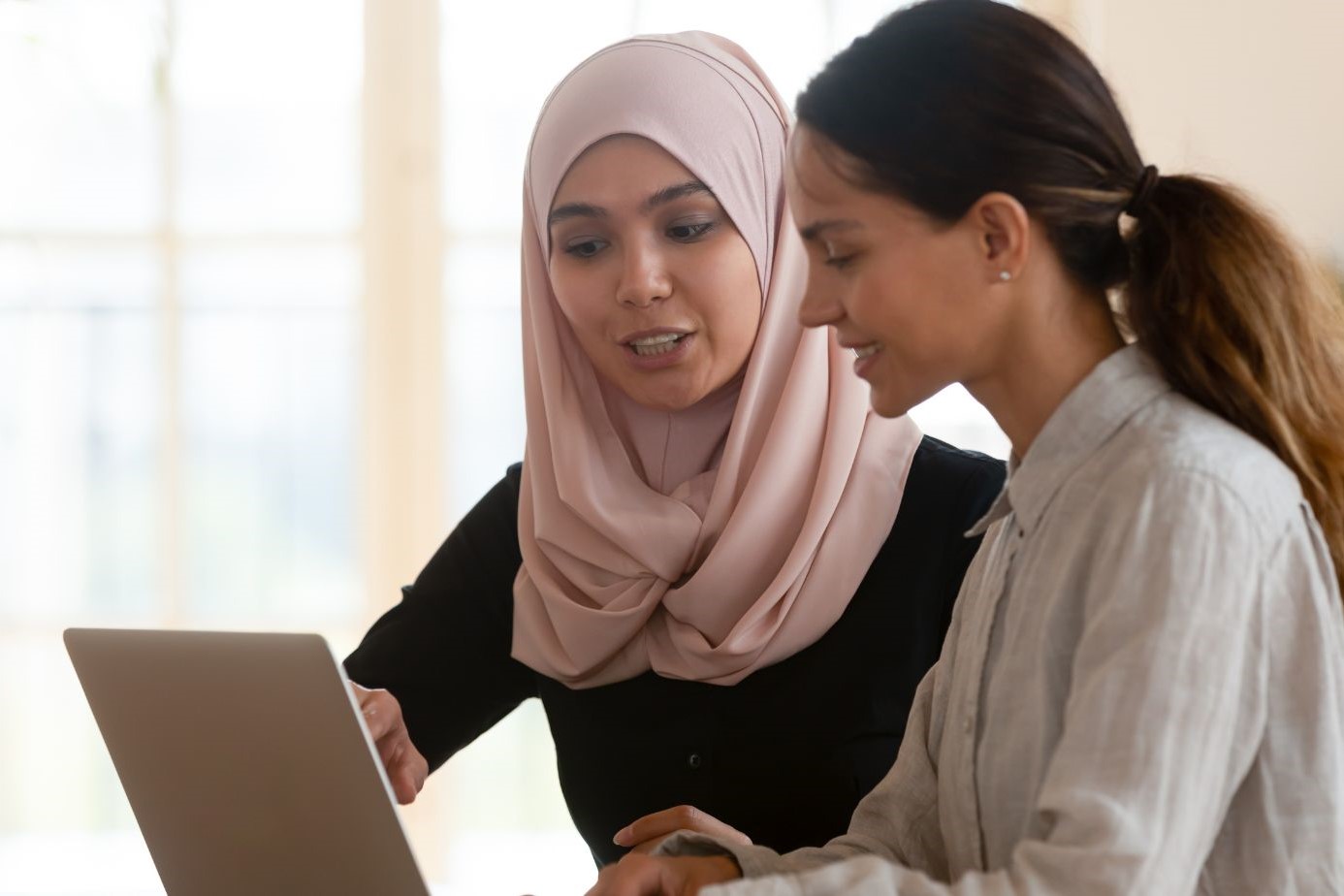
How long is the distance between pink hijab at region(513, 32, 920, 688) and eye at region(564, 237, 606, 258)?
0.08 m

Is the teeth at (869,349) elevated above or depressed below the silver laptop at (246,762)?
above

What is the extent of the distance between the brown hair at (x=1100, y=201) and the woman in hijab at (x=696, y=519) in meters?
0.53

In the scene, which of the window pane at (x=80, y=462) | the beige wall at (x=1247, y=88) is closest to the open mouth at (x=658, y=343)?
the beige wall at (x=1247, y=88)

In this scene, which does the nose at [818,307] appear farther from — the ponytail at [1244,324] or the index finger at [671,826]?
the index finger at [671,826]

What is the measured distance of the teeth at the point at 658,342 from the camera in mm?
1562

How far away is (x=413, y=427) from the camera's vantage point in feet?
11.2

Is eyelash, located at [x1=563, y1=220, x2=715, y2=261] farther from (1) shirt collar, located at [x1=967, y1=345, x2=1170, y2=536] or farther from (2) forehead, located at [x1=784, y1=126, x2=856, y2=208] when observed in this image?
(1) shirt collar, located at [x1=967, y1=345, x2=1170, y2=536]

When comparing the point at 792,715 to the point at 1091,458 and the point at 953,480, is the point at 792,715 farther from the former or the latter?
the point at 1091,458

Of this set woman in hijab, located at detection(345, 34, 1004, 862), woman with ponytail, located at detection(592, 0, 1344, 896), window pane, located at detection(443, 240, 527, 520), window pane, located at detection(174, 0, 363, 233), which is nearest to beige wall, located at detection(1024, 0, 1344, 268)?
window pane, located at detection(443, 240, 527, 520)

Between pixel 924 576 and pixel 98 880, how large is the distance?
106 inches

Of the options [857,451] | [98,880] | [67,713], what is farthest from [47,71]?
[857,451]

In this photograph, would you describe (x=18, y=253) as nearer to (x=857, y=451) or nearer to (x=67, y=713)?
(x=67, y=713)

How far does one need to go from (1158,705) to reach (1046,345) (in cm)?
29

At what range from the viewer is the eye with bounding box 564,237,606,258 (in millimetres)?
1588
